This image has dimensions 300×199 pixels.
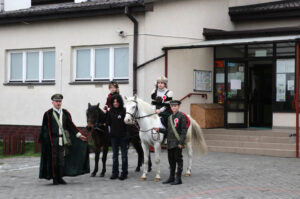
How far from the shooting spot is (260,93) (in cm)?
2072

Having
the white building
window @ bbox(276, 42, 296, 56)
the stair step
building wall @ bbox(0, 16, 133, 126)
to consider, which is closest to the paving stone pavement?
the stair step

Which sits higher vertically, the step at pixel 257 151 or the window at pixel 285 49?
the window at pixel 285 49

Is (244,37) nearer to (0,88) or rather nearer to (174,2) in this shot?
(174,2)

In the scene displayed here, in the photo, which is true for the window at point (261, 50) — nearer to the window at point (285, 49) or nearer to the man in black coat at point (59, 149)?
the window at point (285, 49)

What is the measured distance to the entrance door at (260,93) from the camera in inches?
781

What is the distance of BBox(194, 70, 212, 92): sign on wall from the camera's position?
17.9 m

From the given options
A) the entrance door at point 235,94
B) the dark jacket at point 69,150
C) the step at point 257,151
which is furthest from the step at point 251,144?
the dark jacket at point 69,150

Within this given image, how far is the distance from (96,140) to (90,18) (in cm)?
737

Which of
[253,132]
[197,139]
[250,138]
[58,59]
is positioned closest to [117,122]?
[197,139]

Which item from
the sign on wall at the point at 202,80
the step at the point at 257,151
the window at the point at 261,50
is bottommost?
the step at the point at 257,151

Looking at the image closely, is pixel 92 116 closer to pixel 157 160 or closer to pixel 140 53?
pixel 157 160

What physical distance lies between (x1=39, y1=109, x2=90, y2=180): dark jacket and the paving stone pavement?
0.28 m

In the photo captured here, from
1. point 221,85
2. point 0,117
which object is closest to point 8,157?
point 0,117

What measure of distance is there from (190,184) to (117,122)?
2.02 meters
